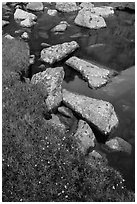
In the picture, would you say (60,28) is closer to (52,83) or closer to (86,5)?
(86,5)

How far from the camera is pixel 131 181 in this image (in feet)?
38.4

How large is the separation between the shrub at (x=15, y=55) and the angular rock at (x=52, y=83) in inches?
70.8

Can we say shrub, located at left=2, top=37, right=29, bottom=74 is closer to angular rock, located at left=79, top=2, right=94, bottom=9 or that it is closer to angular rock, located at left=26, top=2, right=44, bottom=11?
angular rock, located at left=26, top=2, right=44, bottom=11

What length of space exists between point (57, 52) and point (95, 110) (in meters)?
7.01

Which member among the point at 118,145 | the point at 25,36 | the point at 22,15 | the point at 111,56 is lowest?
the point at 118,145

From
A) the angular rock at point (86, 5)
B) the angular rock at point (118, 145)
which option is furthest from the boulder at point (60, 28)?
the angular rock at point (118, 145)

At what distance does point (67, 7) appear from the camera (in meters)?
27.1

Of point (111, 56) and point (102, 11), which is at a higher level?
point (102, 11)

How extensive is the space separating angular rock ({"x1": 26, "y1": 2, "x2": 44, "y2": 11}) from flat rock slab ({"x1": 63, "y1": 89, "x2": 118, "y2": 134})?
1452cm

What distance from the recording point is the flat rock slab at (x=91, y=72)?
56.5 ft

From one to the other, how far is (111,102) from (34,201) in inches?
293

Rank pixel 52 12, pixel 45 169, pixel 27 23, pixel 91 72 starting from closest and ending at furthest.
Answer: pixel 45 169 < pixel 91 72 < pixel 27 23 < pixel 52 12

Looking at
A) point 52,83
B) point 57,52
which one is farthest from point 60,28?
point 52,83

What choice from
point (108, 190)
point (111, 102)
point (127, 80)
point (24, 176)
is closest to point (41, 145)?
point (24, 176)
